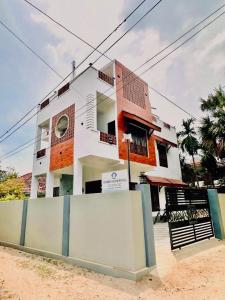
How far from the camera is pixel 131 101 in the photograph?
13680 mm

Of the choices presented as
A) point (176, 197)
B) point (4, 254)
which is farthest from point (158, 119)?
point (4, 254)

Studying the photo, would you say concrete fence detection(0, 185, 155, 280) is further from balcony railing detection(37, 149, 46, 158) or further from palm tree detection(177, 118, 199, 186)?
palm tree detection(177, 118, 199, 186)

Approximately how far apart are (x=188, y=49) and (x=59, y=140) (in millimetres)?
8680

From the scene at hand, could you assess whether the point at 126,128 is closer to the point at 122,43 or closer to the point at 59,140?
the point at 59,140

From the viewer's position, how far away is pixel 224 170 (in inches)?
635

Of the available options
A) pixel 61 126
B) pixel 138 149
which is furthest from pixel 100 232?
pixel 61 126

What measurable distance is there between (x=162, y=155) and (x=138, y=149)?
4.76m

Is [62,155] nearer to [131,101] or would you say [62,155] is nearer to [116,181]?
A: [131,101]

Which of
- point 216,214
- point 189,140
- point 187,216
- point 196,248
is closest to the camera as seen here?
point 196,248

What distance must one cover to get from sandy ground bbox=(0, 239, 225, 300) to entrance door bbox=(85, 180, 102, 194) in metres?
7.38

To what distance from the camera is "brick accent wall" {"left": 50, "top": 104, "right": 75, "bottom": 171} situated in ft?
37.9

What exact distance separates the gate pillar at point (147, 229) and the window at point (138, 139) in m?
7.35

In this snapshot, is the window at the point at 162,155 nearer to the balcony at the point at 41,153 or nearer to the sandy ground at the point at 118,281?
the balcony at the point at 41,153

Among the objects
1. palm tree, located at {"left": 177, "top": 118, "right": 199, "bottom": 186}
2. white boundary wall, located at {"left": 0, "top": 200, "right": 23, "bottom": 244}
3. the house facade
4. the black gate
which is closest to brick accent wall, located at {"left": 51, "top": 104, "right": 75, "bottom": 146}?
the house facade
